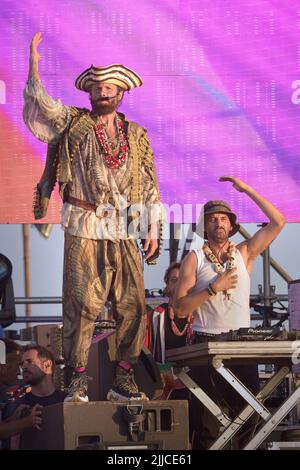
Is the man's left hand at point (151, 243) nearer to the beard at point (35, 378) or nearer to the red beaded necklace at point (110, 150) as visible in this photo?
the red beaded necklace at point (110, 150)

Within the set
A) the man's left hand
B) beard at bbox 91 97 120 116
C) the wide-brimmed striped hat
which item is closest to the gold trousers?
the man's left hand

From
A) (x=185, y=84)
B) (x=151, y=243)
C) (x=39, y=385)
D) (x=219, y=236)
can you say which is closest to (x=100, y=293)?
(x=151, y=243)

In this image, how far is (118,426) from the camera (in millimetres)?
6008

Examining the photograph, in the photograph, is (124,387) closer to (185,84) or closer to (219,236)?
(219,236)

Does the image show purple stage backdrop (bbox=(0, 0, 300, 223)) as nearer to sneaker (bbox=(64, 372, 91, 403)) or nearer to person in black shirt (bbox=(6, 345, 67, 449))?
person in black shirt (bbox=(6, 345, 67, 449))

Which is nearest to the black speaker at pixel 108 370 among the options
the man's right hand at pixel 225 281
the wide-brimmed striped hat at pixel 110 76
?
the man's right hand at pixel 225 281

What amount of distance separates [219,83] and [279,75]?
17.7 inches

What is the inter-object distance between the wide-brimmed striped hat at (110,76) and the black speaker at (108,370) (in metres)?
1.47

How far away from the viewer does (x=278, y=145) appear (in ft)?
28.0

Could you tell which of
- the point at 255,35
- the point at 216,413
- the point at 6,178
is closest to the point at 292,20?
the point at 255,35

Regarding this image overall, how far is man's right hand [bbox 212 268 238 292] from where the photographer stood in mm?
6508

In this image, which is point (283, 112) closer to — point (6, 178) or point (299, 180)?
point (299, 180)

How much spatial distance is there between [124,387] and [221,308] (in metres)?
0.75

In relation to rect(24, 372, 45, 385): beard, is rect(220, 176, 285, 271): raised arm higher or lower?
higher
